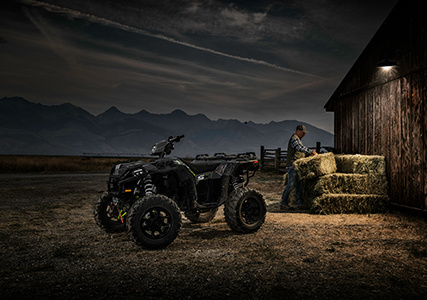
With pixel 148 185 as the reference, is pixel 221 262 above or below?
below

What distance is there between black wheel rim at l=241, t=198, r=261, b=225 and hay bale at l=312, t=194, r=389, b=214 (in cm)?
275

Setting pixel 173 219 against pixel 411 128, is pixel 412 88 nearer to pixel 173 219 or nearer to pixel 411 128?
pixel 411 128

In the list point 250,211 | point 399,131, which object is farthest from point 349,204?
point 250,211

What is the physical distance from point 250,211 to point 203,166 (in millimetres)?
1284

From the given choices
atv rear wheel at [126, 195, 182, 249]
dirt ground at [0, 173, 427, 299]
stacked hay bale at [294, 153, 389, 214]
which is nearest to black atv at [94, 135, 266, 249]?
atv rear wheel at [126, 195, 182, 249]

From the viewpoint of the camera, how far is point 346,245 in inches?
193

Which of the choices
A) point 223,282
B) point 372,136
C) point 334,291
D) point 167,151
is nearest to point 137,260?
point 223,282

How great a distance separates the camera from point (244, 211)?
5.80 m

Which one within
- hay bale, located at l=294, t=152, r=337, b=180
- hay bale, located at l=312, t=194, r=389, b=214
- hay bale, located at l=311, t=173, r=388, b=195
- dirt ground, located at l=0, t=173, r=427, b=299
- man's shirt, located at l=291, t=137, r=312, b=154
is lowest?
dirt ground, located at l=0, t=173, r=427, b=299

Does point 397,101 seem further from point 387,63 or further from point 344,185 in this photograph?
point 344,185

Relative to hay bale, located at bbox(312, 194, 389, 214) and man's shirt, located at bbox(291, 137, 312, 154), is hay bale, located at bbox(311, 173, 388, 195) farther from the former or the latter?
man's shirt, located at bbox(291, 137, 312, 154)

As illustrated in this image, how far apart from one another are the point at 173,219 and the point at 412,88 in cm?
699

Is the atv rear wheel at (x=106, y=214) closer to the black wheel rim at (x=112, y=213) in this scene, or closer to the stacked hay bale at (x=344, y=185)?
the black wheel rim at (x=112, y=213)

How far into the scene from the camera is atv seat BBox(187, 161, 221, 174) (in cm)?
547
